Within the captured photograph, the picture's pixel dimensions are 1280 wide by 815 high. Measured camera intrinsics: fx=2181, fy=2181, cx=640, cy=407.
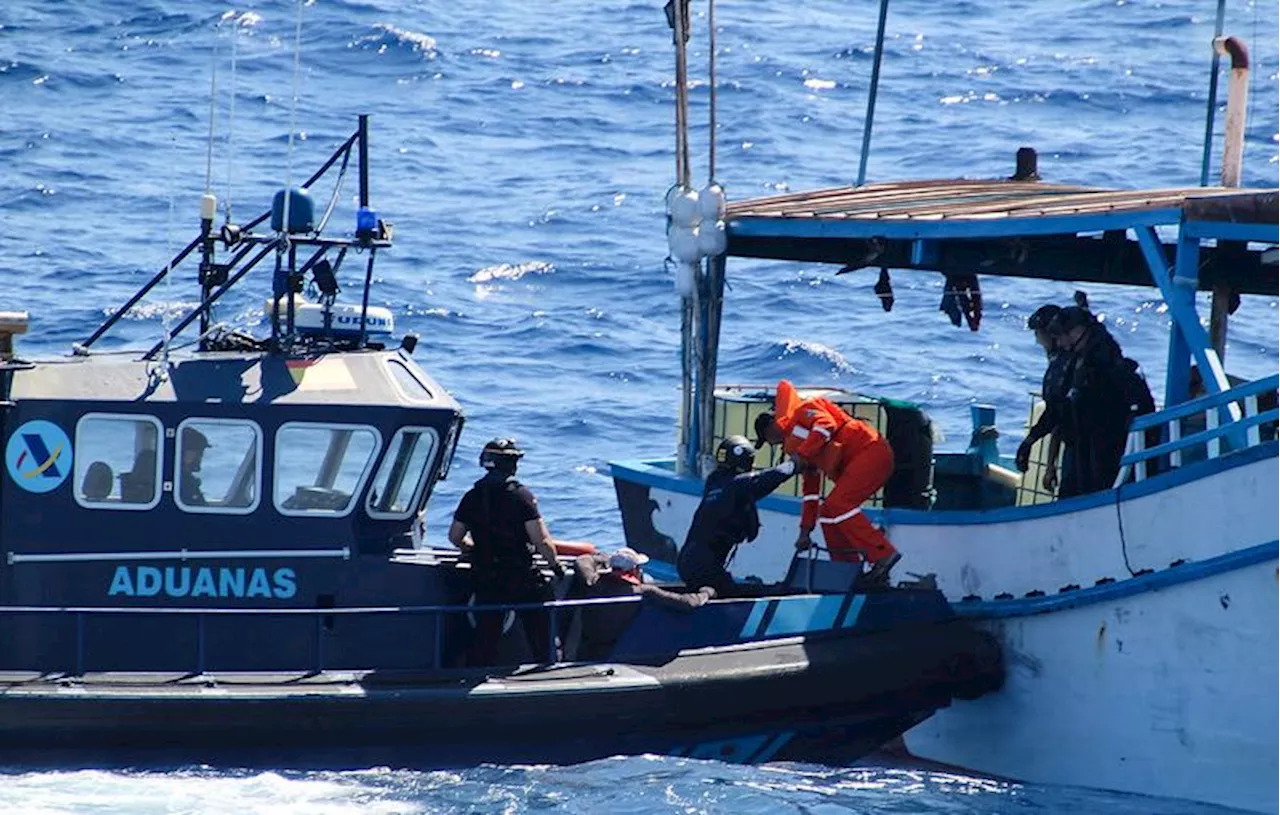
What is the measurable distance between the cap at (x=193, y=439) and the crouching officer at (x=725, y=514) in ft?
9.82

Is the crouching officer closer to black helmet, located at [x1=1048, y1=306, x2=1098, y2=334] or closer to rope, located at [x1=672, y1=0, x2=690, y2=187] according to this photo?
black helmet, located at [x1=1048, y1=306, x2=1098, y2=334]

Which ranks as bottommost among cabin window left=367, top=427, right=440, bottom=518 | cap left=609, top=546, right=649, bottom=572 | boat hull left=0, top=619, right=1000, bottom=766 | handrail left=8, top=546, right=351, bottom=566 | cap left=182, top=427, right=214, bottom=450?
boat hull left=0, top=619, right=1000, bottom=766

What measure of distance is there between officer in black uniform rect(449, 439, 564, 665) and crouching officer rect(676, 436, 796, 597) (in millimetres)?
923

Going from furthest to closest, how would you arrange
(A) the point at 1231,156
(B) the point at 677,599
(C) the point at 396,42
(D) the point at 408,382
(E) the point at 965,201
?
(C) the point at 396,42, (A) the point at 1231,156, (E) the point at 965,201, (D) the point at 408,382, (B) the point at 677,599

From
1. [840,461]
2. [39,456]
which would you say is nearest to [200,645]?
[39,456]

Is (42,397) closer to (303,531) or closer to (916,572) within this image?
(303,531)

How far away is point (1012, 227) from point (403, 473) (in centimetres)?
395

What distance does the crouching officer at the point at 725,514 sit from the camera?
43.7 feet

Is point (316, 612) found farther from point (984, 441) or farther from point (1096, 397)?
point (984, 441)

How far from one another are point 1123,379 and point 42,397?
6.49 meters

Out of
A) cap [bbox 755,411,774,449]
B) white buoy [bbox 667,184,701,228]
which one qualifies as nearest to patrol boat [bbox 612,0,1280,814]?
white buoy [bbox 667,184,701,228]

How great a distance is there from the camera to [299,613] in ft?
40.4

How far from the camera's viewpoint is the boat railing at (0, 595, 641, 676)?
12148mm

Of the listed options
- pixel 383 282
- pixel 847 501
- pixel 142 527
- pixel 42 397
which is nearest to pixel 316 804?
pixel 142 527
